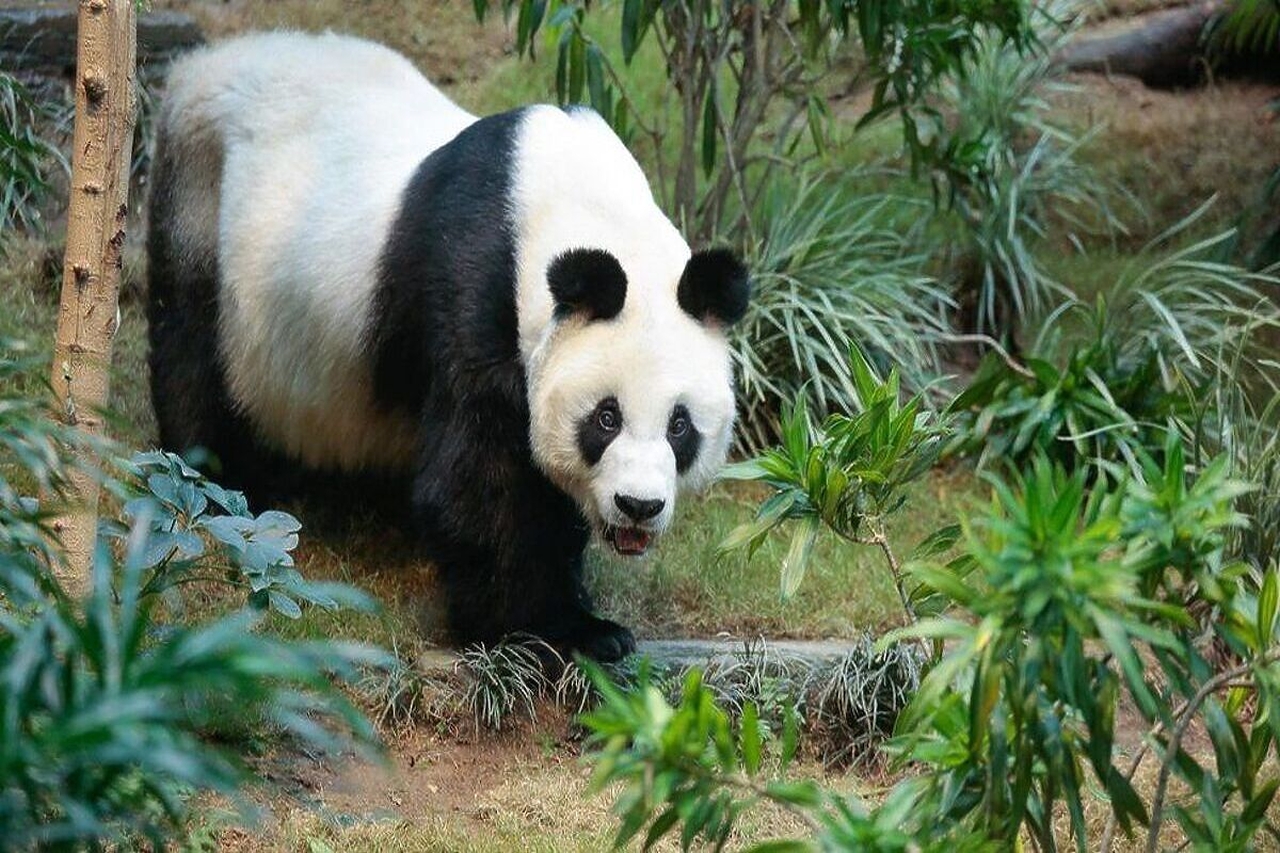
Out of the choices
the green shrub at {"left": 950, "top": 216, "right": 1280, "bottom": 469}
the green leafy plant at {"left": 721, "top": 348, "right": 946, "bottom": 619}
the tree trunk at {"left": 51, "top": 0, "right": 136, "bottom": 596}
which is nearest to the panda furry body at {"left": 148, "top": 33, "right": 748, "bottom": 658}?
the green leafy plant at {"left": 721, "top": 348, "right": 946, "bottom": 619}

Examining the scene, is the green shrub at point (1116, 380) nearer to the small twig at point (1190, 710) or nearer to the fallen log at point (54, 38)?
the small twig at point (1190, 710)

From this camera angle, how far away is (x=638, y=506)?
4500 mm

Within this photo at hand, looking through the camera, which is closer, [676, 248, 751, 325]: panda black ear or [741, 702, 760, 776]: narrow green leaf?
[741, 702, 760, 776]: narrow green leaf

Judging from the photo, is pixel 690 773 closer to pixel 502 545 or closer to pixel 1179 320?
pixel 502 545

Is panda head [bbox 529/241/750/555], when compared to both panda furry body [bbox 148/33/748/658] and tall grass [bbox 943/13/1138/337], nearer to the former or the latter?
panda furry body [bbox 148/33/748/658]

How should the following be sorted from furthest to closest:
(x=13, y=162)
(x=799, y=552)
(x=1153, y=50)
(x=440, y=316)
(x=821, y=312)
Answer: (x=1153, y=50) < (x=821, y=312) < (x=13, y=162) < (x=440, y=316) < (x=799, y=552)

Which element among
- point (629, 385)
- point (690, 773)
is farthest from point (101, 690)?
point (629, 385)

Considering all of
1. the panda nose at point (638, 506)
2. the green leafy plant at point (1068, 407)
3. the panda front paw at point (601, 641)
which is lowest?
the panda front paw at point (601, 641)

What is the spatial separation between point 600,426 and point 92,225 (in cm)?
149

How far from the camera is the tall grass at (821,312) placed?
682 centimetres

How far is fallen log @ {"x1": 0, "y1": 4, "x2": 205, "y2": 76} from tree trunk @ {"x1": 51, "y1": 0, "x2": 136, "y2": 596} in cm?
376

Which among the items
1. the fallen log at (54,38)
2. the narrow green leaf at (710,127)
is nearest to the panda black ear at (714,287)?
the narrow green leaf at (710,127)

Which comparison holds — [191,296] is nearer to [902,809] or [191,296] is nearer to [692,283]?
[692,283]

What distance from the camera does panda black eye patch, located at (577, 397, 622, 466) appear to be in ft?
15.1
